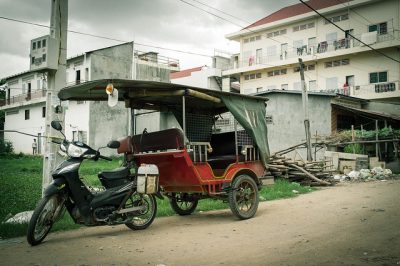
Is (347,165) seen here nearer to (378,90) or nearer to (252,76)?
(378,90)

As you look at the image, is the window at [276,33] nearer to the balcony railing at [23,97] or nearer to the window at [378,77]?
the window at [378,77]

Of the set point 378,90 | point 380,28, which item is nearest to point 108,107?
point 378,90

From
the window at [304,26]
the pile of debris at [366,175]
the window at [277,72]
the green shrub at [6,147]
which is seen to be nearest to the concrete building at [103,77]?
the green shrub at [6,147]

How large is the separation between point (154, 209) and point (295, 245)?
276cm

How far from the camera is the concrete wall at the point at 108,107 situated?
3238 cm

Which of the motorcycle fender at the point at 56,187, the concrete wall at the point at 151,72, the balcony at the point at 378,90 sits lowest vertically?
the motorcycle fender at the point at 56,187

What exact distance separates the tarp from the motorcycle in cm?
255

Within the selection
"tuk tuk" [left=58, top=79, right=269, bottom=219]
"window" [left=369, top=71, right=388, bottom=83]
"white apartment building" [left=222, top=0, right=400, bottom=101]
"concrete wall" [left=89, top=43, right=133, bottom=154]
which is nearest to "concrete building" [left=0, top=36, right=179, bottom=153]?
"concrete wall" [left=89, top=43, right=133, bottom=154]

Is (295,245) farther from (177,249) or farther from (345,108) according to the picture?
(345,108)

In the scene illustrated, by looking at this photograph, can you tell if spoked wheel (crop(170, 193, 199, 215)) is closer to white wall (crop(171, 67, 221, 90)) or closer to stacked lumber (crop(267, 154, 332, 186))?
stacked lumber (crop(267, 154, 332, 186))

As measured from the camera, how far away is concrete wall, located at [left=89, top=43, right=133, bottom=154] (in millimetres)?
32375

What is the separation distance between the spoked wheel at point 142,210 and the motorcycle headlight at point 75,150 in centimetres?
120

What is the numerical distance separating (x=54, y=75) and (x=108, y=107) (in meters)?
25.5

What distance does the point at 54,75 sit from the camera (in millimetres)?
8188
